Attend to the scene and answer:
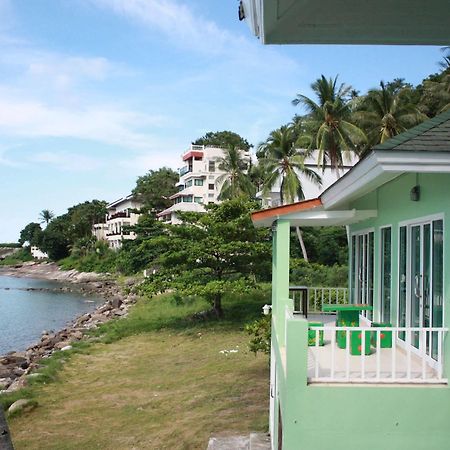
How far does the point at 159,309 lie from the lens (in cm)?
3078

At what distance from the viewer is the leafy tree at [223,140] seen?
73.6m

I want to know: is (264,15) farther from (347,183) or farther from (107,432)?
(107,432)

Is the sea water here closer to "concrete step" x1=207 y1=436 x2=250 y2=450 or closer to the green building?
"concrete step" x1=207 y1=436 x2=250 y2=450

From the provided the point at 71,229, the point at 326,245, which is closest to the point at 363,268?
the point at 326,245

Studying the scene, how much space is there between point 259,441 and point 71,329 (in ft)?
69.1

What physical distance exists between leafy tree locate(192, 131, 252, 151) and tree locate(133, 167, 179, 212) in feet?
27.1

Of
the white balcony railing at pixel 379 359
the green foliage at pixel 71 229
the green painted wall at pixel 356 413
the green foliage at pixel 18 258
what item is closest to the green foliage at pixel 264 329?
the white balcony railing at pixel 379 359

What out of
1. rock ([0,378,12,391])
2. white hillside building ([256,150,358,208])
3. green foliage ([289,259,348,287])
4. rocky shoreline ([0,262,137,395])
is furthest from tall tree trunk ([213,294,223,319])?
white hillside building ([256,150,358,208])

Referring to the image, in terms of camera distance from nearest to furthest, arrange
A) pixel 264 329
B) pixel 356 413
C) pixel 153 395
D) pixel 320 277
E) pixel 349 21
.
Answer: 1. pixel 349 21
2. pixel 356 413
3. pixel 264 329
4. pixel 153 395
5. pixel 320 277

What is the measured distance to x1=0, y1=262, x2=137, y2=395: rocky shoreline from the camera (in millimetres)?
19719

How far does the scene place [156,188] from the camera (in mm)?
72500

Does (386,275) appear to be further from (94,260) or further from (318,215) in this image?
(94,260)

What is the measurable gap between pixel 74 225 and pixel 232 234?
68.9 m

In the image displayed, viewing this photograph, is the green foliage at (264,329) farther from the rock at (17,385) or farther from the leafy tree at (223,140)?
the leafy tree at (223,140)
